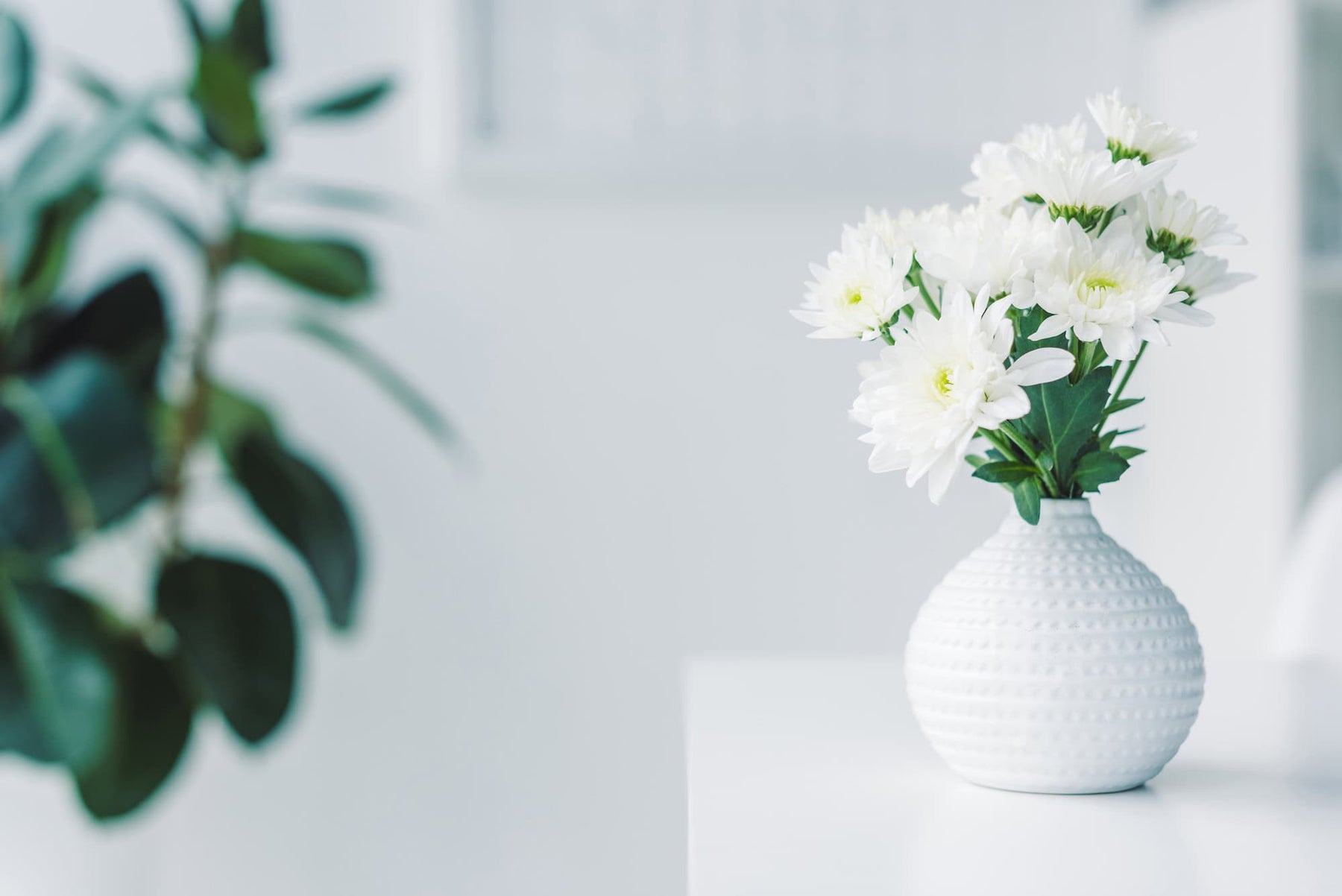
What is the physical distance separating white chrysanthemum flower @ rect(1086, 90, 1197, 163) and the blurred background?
1.06m


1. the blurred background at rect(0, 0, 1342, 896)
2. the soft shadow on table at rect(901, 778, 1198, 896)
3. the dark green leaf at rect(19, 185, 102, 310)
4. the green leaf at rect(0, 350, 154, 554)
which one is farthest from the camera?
the blurred background at rect(0, 0, 1342, 896)

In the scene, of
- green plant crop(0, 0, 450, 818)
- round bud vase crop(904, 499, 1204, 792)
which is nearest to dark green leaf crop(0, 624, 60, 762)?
green plant crop(0, 0, 450, 818)

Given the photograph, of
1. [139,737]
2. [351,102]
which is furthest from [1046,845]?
[351,102]

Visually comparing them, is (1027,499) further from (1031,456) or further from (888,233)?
(888,233)

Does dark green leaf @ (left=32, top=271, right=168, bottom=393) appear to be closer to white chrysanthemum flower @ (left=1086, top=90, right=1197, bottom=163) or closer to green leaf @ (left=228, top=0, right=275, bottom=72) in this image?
green leaf @ (left=228, top=0, right=275, bottom=72)

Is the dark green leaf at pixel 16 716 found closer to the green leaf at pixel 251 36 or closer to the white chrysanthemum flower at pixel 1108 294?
the green leaf at pixel 251 36

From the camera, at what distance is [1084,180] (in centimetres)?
61

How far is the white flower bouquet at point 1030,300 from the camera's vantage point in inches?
23.4

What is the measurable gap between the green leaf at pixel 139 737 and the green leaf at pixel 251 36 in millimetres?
596

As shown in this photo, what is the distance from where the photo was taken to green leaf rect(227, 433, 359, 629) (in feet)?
3.95

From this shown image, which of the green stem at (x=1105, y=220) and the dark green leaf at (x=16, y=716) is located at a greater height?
the green stem at (x=1105, y=220)

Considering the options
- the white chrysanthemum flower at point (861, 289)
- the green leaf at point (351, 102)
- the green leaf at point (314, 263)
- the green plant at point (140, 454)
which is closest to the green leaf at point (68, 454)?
the green plant at point (140, 454)

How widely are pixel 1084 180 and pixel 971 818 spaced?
33 centimetres

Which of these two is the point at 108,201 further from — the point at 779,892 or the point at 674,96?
the point at 779,892
